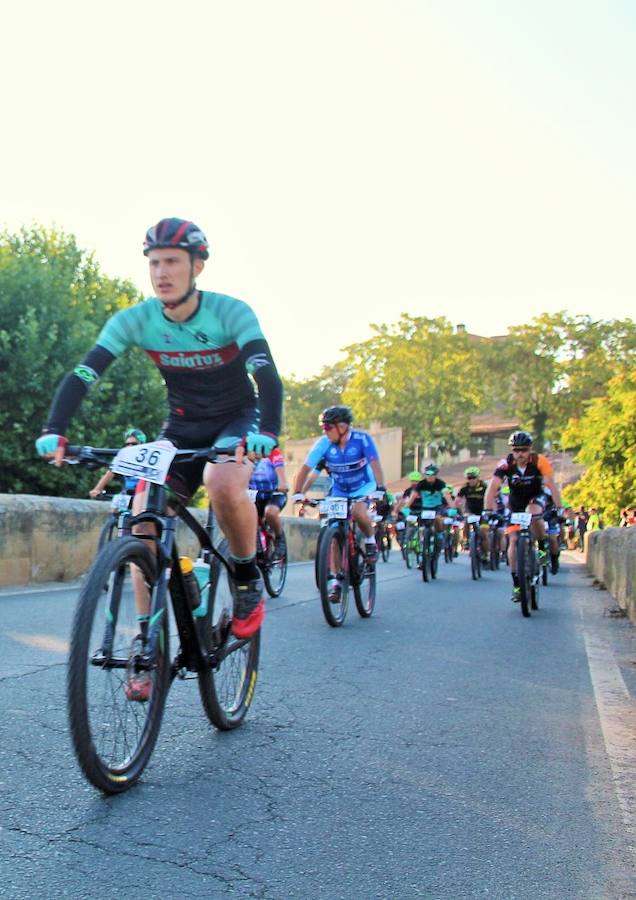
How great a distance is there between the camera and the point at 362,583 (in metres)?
9.58

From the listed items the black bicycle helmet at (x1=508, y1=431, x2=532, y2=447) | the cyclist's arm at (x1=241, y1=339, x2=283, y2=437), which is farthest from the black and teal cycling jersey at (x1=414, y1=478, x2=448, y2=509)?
the cyclist's arm at (x1=241, y1=339, x2=283, y2=437)

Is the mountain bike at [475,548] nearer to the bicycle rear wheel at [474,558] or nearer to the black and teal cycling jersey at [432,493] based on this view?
the bicycle rear wheel at [474,558]

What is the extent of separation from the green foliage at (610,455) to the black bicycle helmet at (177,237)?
17025 mm

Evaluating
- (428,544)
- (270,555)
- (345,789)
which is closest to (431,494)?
(428,544)

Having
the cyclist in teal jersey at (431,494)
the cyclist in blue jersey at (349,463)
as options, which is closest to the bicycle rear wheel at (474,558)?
the cyclist in teal jersey at (431,494)

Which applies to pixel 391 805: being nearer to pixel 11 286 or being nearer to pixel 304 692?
pixel 304 692

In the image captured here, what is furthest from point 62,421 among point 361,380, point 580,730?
point 361,380

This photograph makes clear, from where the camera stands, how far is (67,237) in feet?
111

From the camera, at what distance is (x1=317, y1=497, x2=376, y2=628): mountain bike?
861 cm

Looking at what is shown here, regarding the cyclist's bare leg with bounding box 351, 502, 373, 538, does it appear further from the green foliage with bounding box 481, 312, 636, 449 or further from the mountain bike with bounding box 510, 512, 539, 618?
the green foliage with bounding box 481, 312, 636, 449

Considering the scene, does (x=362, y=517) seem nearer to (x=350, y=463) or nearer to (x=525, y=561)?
(x=350, y=463)

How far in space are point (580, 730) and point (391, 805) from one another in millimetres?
1760

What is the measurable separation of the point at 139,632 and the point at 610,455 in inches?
743

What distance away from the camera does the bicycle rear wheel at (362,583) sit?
30.6 feet
